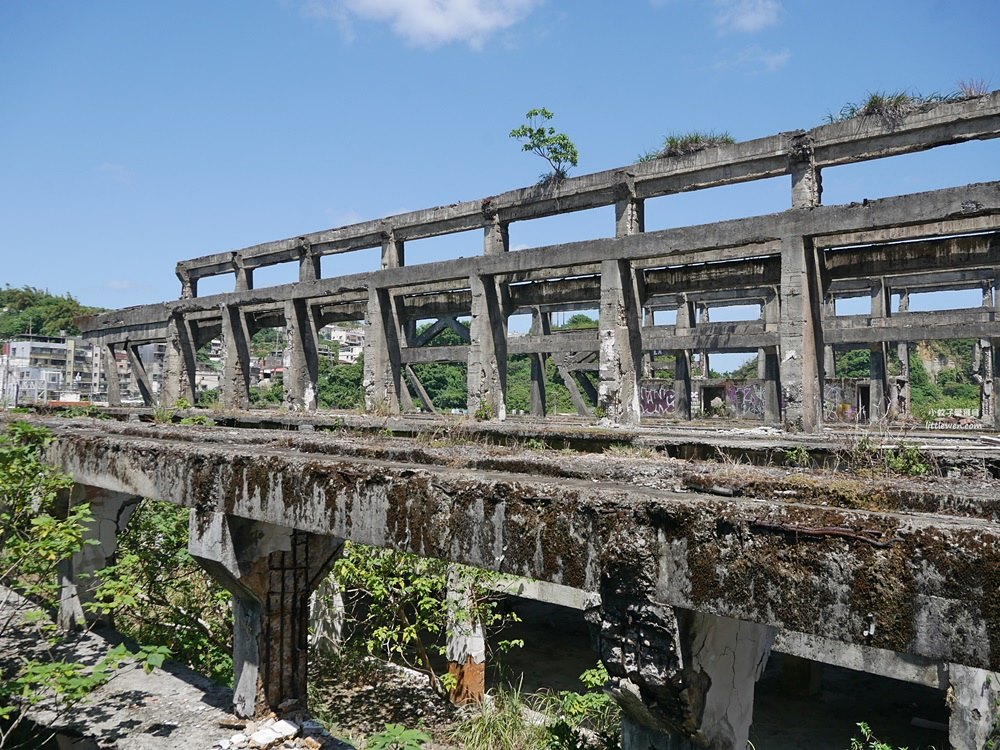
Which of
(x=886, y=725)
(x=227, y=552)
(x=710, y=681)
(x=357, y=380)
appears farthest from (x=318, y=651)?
(x=357, y=380)

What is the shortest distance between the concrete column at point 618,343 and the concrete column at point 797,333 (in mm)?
2695

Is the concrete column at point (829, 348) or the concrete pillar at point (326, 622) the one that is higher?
the concrete column at point (829, 348)

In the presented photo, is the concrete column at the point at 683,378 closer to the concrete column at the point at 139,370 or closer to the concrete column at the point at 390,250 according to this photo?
the concrete column at the point at 390,250

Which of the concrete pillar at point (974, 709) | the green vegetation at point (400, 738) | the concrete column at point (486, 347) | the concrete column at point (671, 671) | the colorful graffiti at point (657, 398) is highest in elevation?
the concrete column at point (486, 347)

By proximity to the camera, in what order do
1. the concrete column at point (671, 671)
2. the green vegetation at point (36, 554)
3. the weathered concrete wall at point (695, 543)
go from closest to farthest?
the weathered concrete wall at point (695, 543) → the concrete column at point (671, 671) → the green vegetation at point (36, 554)

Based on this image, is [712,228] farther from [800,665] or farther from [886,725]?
[886,725]

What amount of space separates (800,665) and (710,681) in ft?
29.1

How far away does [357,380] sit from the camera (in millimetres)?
39344

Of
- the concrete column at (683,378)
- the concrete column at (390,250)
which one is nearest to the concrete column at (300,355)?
the concrete column at (390,250)

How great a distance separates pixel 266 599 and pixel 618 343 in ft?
29.2

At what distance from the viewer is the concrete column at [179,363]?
64.0 feet

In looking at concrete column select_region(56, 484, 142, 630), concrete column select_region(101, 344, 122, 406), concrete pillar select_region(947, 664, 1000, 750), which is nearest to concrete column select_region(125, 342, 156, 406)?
concrete column select_region(101, 344, 122, 406)

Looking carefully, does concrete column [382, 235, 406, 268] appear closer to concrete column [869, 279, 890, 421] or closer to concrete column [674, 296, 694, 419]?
concrete column [674, 296, 694, 419]

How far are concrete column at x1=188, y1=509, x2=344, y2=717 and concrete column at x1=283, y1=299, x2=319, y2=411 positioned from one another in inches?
489
